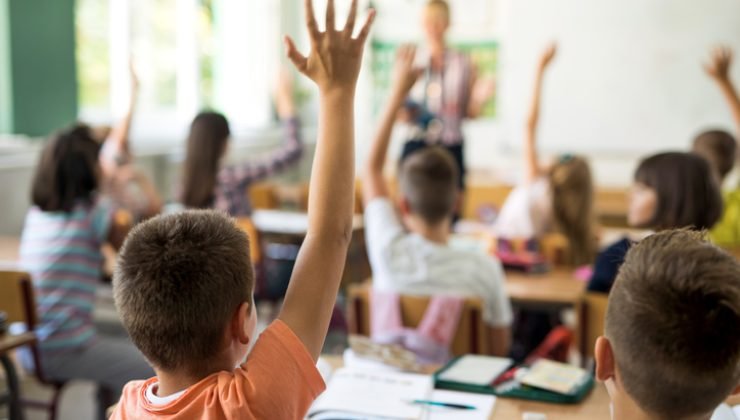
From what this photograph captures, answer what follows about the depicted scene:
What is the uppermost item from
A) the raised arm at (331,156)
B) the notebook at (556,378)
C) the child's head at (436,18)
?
the child's head at (436,18)

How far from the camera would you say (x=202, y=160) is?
380 cm

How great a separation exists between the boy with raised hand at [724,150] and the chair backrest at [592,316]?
1122 mm

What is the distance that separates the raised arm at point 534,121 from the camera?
3693 millimetres

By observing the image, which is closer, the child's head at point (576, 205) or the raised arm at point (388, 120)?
the raised arm at point (388, 120)

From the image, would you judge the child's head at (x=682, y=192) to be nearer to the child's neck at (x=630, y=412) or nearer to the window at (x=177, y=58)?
the child's neck at (x=630, y=412)

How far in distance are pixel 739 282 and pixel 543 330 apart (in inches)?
104

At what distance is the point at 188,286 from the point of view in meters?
1.20

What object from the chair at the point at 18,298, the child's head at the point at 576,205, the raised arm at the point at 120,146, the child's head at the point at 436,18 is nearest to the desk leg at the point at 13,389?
the chair at the point at 18,298

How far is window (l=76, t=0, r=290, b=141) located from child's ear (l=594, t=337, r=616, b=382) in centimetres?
384

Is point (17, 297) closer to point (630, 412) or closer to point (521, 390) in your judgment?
point (521, 390)

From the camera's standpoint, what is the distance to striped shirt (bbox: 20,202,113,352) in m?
2.90

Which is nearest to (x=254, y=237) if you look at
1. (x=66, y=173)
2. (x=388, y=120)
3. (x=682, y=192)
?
(x=66, y=173)

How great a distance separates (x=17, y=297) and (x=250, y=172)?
6.09 ft

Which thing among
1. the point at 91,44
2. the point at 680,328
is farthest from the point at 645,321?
the point at 91,44
